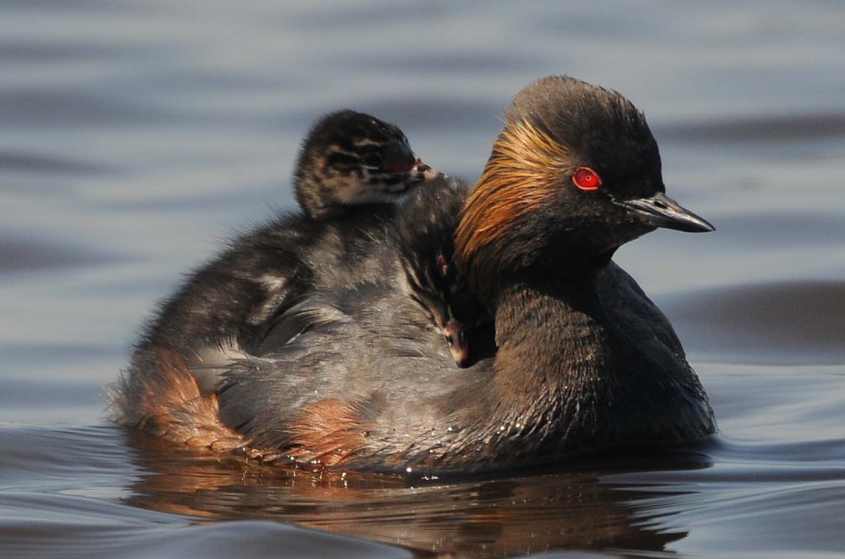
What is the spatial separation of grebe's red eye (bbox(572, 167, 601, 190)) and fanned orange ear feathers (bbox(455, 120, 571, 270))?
57 mm

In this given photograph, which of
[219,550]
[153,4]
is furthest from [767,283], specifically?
[153,4]

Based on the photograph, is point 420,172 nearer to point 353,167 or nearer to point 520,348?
point 353,167

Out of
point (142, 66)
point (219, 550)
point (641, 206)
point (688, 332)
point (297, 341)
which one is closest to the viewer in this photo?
point (219, 550)

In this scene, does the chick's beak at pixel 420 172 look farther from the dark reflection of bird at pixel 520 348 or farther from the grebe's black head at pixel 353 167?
the dark reflection of bird at pixel 520 348

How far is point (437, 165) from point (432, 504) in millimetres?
6228

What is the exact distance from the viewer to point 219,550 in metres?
8.70

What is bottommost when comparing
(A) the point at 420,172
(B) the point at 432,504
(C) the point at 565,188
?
(B) the point at 432,504

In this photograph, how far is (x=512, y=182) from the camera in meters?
9.73

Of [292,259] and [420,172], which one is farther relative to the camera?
[420,172]

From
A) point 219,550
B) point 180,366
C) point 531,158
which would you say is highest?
point 531,158

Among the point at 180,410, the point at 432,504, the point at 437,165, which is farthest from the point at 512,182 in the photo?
the point at 437,165

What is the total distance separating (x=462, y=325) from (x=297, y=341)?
0.75m

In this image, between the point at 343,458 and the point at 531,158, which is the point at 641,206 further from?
the point at 343,458

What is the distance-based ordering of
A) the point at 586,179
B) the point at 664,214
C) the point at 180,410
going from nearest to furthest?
the point at 664,214 < the point at 586,179 < the point at 180,410
